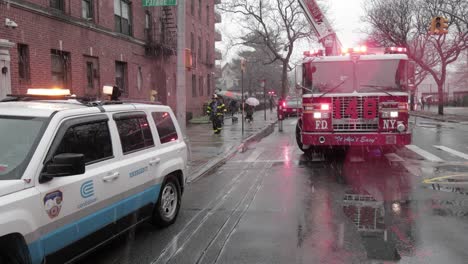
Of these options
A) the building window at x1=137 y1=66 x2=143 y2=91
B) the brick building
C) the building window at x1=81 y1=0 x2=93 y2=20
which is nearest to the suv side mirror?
the brick building

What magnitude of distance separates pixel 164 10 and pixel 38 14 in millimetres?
10664

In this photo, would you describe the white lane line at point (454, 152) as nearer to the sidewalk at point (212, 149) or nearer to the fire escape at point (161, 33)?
the sidewalk at point (212, 149)

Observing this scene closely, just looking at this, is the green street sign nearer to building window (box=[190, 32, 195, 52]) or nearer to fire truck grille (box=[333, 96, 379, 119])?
fire truck grille (box=[333, 96, 379, 119])

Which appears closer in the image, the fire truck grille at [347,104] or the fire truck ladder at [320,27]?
the fire truck grille at [347,104]

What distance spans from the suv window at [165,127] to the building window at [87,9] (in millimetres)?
11684

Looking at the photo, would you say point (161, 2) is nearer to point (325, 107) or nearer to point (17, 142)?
point (325, 107)

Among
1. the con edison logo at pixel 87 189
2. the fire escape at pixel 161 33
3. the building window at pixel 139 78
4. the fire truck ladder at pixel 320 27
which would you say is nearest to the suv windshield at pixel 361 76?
the fire truck ladder at pixel 320 27

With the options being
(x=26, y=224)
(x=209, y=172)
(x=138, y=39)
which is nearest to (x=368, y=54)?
(x=209, y=172)

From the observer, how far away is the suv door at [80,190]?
3.70m

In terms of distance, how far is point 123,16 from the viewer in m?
19.9

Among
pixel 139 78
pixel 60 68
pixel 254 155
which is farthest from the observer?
pixel 139 78

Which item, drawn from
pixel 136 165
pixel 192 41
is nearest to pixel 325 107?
pixel 136 165

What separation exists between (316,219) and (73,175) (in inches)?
139

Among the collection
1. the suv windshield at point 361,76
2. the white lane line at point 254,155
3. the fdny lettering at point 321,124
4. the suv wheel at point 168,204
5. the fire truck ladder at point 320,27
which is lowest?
the white lane line at point 254,155
